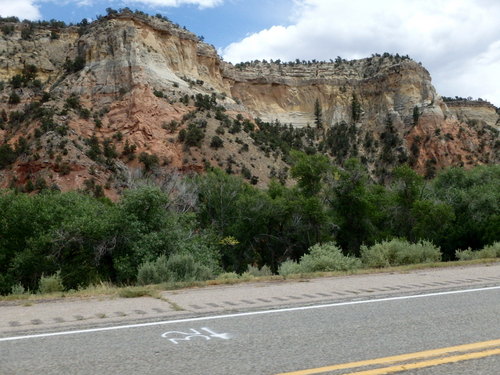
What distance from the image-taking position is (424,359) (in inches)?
192

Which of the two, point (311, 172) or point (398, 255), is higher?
point (311, 172)

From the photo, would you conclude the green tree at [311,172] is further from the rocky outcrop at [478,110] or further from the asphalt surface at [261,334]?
the rocky outcrop at [478,110]

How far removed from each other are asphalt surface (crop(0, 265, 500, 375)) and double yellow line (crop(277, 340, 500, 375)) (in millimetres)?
78

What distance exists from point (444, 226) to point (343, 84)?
6369 centimetres

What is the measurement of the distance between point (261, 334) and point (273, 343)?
0.42m

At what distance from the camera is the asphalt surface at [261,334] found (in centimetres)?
479

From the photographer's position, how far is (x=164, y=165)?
2010 inches

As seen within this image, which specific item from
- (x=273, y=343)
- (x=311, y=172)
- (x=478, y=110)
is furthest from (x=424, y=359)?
(x=478, y=110)

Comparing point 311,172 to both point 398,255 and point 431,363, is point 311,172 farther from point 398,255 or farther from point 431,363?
point 431,363

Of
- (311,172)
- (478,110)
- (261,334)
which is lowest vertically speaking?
(261,334)

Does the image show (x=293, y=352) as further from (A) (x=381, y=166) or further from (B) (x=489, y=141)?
(B) (x=489, y=141)

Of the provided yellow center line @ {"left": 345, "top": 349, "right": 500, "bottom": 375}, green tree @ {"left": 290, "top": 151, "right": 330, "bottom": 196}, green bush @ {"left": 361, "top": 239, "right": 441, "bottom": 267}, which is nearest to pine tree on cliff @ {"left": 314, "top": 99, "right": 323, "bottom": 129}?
green tree @ {"left": 290, "top": 151, "right": 330, "bottom": 196}

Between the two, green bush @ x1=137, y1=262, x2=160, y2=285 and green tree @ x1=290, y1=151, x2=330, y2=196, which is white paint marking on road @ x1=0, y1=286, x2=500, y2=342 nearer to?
green bush @ x1=137, y1=262, x2=160, y2=285

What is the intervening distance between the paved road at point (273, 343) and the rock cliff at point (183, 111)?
118 feet
